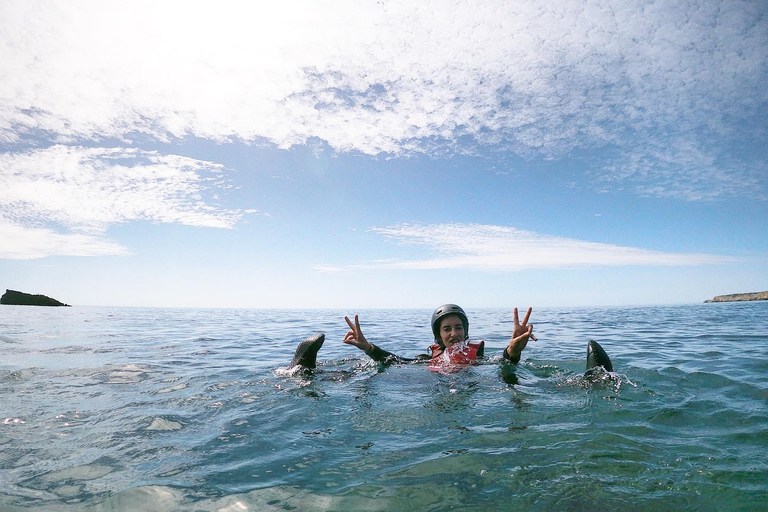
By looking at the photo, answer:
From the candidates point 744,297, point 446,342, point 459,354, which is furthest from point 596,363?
point 744,297

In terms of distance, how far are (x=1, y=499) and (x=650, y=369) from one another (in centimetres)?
919

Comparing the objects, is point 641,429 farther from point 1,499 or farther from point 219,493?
point 1,499

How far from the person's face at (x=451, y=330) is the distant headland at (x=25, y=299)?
92.0m

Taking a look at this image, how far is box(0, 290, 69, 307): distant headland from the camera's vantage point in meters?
75.6

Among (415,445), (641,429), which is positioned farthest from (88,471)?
(641,429)

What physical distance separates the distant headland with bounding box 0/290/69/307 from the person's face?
92039 mm

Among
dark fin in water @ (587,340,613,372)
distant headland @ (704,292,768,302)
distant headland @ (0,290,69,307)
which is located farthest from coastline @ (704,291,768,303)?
distant headland @ (0,290,69,307)

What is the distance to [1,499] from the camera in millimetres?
3004

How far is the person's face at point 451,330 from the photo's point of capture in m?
A: 8.60

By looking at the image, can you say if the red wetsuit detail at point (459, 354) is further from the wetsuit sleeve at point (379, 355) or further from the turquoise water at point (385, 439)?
the wetsuit sleeve at point (379, 355)

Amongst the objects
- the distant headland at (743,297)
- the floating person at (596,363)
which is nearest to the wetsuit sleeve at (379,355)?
the floating person at (596,363)

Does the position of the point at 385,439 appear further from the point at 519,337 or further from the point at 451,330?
the point at 451,330

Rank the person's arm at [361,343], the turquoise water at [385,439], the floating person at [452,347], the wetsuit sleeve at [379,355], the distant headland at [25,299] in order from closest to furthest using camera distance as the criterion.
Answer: the turquoise water at [385,439]
the floating person at [452,347]
the person's arm at [361,343]
the wetsuit sleeve at [379,355]
the distant headland at [25,299]

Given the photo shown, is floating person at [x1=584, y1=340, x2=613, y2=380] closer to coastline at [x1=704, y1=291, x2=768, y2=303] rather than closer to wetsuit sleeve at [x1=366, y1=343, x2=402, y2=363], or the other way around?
wetsuit sleeve at [x1=366, y1=343, x2=402, y2=363]
